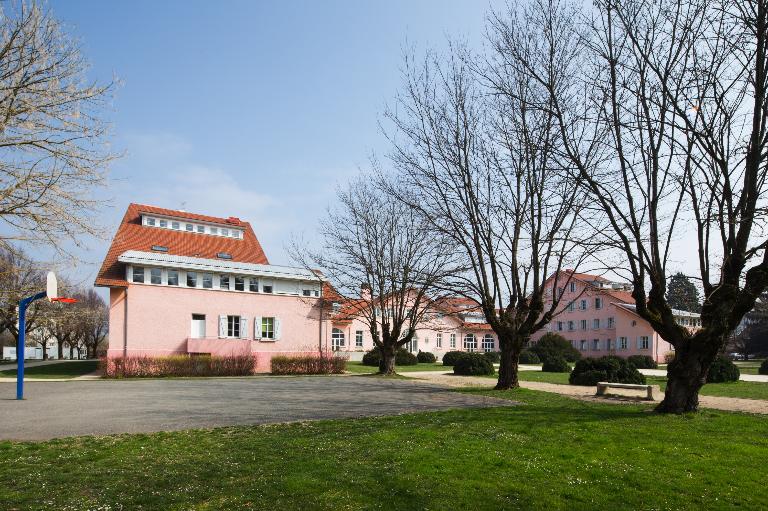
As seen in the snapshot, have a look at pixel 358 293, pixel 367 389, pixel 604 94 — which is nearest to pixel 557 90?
pixel 604 94

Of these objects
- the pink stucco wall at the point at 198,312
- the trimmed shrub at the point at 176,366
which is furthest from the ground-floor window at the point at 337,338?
the trimmed shrub at the point at 176,366

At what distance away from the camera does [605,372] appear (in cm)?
2278

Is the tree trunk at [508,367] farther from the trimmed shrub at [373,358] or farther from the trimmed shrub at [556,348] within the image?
the trimmed shrub at [556,348]

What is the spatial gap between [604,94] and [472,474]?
32.6 feet

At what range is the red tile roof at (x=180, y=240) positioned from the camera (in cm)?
3834

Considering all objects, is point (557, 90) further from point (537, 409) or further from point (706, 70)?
point (537, 409)

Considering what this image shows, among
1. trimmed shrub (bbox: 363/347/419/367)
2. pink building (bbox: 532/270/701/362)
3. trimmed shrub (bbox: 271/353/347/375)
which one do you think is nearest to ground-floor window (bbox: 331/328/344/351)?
trimmed shrub (bbox: 363/347/419/367)

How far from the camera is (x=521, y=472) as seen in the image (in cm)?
742

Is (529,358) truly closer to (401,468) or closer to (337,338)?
(337,338)

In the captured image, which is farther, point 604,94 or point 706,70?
point 604,94

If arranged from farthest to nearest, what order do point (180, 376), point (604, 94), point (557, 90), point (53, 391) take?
point (180, 376)
point (53, 391)
point (557, 90)
point (604, 94)

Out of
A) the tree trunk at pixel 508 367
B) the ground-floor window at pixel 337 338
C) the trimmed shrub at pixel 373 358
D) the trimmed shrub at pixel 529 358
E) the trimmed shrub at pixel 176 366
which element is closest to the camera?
the tree trunk at pixel 508 367

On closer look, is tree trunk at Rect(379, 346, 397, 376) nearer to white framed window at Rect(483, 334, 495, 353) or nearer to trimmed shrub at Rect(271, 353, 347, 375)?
trimmed shrub at Rect(271, 353, 347, 375)

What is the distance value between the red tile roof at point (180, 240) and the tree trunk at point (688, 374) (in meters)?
30.6
